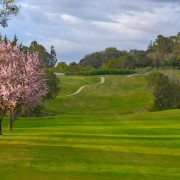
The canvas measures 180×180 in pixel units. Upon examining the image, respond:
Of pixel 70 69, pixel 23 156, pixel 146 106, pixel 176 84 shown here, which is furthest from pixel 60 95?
pixel 23 156

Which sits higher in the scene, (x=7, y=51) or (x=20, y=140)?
(x=7, y=51)

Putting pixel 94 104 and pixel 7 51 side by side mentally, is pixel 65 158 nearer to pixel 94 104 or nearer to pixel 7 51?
pixel 7 51

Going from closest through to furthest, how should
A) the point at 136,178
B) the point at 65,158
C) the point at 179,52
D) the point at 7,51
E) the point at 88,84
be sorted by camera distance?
the point at 136,178
the point at 65,158
the point at 7,51
the point at 88,84
the point at 179,52

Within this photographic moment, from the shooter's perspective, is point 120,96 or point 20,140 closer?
point 20,140

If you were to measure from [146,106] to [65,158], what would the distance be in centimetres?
8307

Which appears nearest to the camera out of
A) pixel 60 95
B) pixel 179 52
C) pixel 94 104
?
pixel 94 104

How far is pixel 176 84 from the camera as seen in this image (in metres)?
101

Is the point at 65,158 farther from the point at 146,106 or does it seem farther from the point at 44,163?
the point at 146,106

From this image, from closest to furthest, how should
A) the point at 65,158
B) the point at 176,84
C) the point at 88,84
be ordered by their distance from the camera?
the point at 65,158, the point at 176,84, the point at 88,84

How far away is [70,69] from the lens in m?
187

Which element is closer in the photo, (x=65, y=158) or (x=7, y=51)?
(x=65, y=158)

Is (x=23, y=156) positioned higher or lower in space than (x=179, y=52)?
lower

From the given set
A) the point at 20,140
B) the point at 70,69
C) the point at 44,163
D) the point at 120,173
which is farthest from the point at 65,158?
the point at 70,69

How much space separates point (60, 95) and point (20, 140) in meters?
90.6
